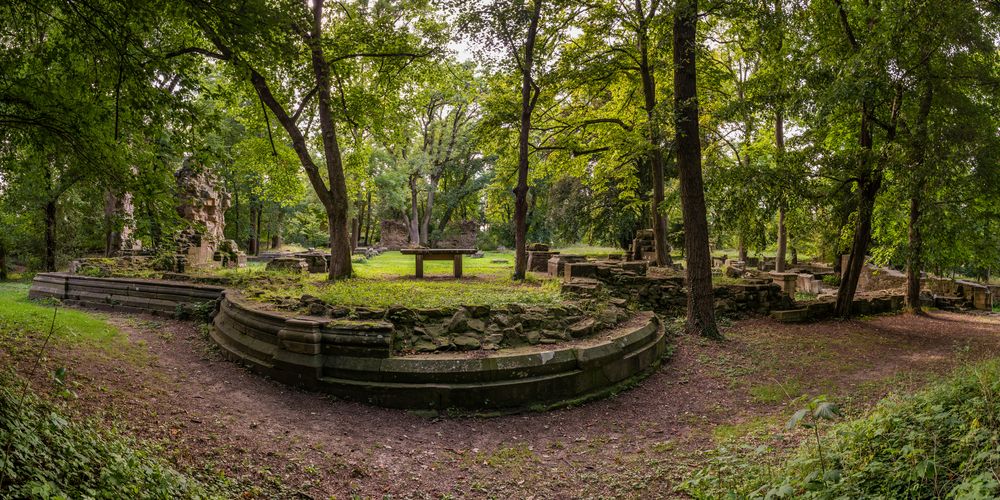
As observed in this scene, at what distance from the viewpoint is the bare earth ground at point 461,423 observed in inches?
169

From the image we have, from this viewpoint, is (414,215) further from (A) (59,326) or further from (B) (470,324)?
(B) (470,324)

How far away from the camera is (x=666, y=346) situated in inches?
356

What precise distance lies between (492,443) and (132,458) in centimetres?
325

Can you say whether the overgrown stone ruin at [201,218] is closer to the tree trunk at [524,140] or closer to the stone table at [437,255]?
the stone table at [437,255]

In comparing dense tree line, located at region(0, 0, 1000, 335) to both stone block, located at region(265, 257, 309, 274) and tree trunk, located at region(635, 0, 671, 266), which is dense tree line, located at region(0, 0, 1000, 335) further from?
stone block, located at region(265, 257, 309, 274)

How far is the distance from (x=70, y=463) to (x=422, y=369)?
3.65 meters

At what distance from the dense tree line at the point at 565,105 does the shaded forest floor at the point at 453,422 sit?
1.96 meters

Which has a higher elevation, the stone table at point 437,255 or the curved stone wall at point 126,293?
the stone table at point 437,255

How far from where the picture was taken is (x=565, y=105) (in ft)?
59.0

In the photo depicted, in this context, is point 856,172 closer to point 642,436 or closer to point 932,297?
point 932,297

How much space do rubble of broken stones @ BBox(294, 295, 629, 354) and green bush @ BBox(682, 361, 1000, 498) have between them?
3.53 meters

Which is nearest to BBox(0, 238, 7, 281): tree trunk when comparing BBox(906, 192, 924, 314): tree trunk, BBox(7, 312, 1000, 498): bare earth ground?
BBox(7, 312, 1000, 498): bare earth ground

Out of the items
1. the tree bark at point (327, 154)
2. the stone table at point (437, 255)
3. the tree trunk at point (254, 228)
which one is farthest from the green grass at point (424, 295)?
the tree trunk at point (254, 228)

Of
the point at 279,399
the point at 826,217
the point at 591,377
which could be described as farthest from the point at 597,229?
the point at 279,399
